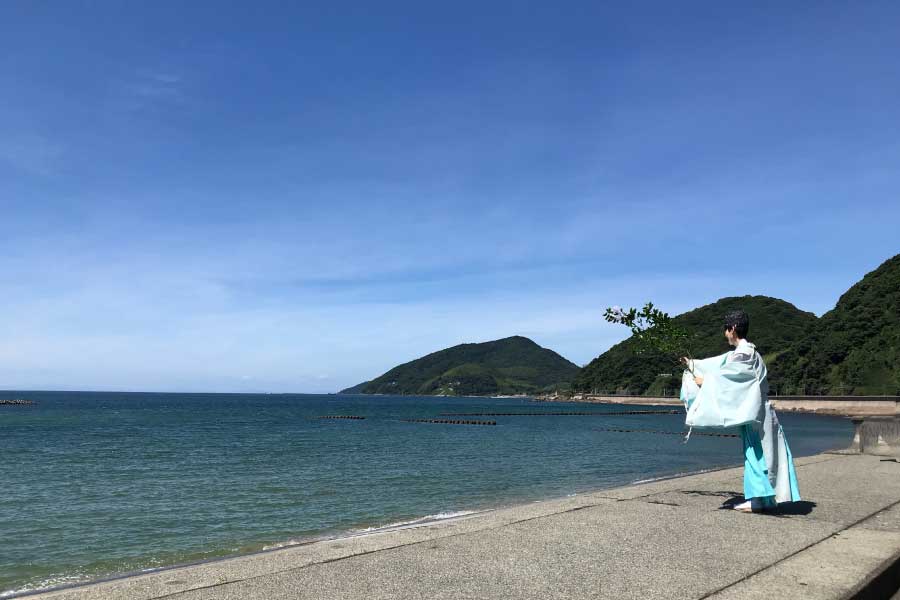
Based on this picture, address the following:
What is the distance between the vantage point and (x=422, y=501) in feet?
60.4

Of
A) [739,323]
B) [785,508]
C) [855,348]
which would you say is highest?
[855,348]

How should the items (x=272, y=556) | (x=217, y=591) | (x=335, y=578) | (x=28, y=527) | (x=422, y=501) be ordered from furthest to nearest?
(x=422, y=501) < (x=28, y=527) < (x=272, y=556) < (x=335, y=578) < (x=217, y=591)

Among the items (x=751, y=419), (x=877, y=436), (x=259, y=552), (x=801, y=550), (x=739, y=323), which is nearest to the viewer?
(x=801, y=550)

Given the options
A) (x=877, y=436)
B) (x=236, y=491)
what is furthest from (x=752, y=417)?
(x=236, y=491)

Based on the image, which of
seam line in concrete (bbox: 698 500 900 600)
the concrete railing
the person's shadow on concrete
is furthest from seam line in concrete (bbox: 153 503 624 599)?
the concrete railing

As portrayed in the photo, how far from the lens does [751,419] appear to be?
8.85 m

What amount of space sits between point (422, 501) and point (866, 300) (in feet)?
489

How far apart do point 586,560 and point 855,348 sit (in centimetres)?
14456

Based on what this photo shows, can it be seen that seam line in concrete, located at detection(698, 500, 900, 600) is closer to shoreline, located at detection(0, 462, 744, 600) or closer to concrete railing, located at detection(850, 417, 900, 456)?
shoreline, located at detection(0, 462, 744, 600)

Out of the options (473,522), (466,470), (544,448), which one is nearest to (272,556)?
(473,522)

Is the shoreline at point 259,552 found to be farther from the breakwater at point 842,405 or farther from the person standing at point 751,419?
the breakwater at point 842,405

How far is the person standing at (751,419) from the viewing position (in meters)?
8.99

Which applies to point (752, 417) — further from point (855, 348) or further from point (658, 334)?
point (855, 348)

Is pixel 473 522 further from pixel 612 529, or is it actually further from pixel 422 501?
pixel 422 501
